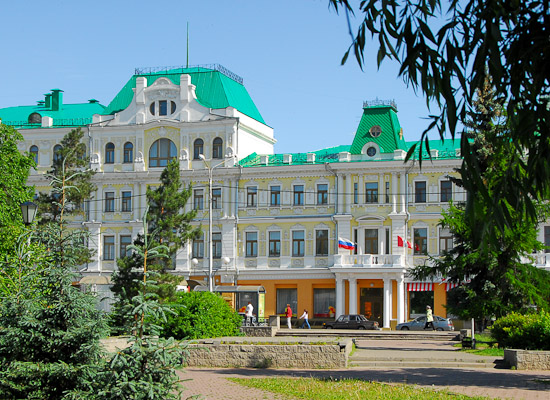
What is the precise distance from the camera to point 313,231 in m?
52.4

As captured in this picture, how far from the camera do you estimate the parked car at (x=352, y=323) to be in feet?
156

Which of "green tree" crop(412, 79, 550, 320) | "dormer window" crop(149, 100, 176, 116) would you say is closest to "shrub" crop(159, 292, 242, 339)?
"green tree" crop(412, 79, 550, 320)

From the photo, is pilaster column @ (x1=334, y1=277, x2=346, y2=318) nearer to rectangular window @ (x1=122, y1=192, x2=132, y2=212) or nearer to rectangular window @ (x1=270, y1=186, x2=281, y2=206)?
rectangular window @ (x1=270, y1=186, x2=281, y2=206)

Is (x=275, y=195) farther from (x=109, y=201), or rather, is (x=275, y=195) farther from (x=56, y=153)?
(x=56, y=153)

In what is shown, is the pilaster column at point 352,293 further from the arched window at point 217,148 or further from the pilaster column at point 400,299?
the arched window at point 217,148

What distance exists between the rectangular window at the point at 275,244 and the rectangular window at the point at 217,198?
3.99 m

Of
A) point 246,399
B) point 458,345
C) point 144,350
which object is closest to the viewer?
point 144,350

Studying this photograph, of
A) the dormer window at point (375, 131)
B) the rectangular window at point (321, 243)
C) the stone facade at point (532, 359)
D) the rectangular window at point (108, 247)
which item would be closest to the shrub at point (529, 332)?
the stone facade at point (532, 359)

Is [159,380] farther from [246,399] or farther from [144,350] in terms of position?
[246,399]

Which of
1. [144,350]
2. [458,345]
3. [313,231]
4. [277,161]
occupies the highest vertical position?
[277,161]

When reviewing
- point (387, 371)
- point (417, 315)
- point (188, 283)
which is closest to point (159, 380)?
point (387, 371)

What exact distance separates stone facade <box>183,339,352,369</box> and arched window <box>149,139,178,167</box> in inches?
1321

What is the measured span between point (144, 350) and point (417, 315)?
41.5 meters

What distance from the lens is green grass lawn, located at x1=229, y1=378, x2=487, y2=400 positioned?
49.9 feet
